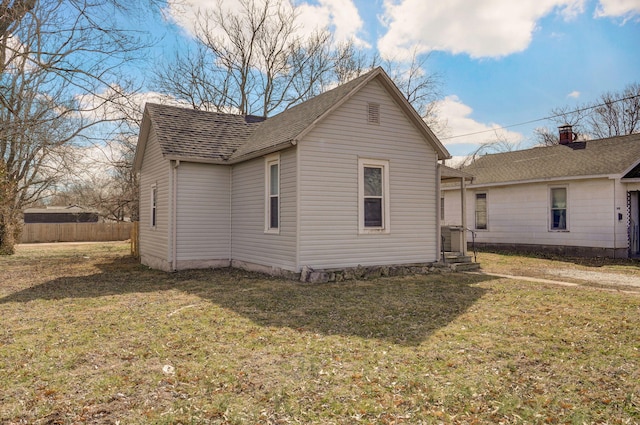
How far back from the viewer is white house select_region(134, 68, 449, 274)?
10.6m

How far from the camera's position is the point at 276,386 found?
4.16 metres

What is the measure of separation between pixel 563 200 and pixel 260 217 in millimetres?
12167

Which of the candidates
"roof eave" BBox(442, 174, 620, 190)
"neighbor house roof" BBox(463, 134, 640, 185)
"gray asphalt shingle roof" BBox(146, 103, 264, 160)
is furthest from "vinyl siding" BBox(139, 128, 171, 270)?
"neighbor house roof" BBox(463, 134, 640, 185)

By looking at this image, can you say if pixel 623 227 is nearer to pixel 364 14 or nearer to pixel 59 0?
pixel 364 14

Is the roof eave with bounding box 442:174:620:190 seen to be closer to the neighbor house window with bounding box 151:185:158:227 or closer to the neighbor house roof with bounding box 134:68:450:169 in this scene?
the neighbor house roof with bounding box 134:68:450:169

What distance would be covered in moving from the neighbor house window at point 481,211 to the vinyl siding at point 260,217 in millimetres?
12167

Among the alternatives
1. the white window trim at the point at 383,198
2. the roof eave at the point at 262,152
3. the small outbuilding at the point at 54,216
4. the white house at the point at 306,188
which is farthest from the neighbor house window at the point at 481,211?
the small outbuilding at the point at 54,216

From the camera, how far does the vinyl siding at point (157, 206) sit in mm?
12875

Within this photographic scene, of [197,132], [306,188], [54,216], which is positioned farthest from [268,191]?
[54,216]

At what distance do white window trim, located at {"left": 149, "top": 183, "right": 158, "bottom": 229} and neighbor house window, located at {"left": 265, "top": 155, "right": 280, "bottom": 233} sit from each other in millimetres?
4571

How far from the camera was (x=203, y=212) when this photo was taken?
13.0 meters

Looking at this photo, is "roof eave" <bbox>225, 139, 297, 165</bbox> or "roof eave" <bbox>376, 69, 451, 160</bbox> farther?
"roof eave" <bbox>376, 69, 451, 160</bbox>

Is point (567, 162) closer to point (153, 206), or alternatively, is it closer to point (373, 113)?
point (373, 113)

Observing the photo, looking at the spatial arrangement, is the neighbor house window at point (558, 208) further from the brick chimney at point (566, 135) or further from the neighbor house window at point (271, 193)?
the neighbor house window at point (271, 193)
